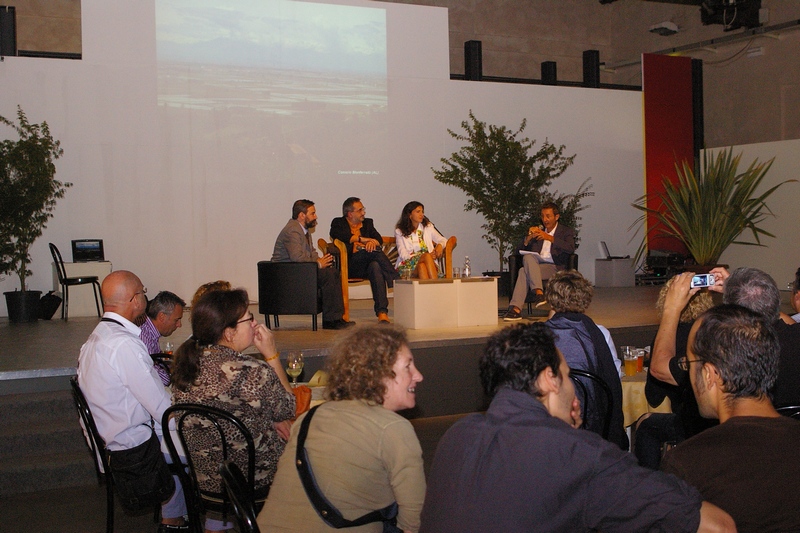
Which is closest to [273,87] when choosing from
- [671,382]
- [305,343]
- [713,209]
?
[305,343]

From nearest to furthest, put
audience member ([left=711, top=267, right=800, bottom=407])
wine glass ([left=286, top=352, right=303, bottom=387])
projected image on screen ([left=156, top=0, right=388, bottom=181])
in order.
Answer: audience member ([left=711, top=267, right=800, bottom=407]), wine glass ([left=286, top=352, right=303, bottom=387]), projected image on screen ([left=156, top=0, right=388, bottom=181])

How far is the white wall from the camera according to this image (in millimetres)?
8430

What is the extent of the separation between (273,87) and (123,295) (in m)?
6.59

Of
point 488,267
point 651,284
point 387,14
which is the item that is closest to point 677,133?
point 651,284

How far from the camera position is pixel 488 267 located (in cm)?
1043

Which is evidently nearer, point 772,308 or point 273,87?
point 772,308

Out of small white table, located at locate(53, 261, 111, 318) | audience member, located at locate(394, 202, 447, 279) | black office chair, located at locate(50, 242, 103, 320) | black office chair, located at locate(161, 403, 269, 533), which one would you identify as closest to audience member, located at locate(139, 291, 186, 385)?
black office chair, located at locate(161, 403, 269, 533)

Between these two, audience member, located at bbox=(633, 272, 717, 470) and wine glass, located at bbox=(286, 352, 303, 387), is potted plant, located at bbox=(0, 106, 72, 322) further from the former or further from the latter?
audience member, located at bbox=(633, 272, 717, 470)

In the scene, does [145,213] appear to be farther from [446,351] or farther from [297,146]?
[446,351]

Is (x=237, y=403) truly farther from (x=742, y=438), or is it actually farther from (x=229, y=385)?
(x=742, y=438)

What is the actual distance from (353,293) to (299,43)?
3.09 metres

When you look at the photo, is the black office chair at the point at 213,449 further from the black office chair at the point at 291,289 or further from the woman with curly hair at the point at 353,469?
the black office chair at the point at 291,289

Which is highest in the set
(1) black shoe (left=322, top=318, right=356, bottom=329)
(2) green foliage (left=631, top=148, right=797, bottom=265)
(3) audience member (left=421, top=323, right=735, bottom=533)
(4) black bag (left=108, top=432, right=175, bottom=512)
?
(2) green foliage (left=631, top=148, right=797, bottom=265)

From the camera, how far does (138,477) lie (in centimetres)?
281
